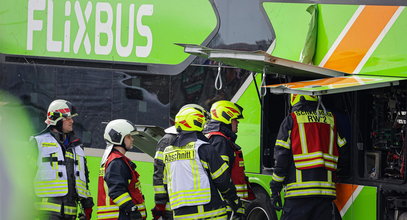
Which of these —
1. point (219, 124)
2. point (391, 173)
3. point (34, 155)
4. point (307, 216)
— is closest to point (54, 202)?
point (34, 155)

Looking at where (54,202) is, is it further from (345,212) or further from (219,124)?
(345,212)

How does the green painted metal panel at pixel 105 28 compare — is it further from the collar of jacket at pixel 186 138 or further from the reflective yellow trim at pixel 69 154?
the collar of jacket at pixel 186 138

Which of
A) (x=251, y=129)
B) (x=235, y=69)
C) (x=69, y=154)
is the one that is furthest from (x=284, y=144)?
(x=69, y=154)

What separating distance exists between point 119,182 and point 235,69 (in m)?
2.51

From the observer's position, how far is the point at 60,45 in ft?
42.2

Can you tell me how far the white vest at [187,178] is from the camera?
8.73m

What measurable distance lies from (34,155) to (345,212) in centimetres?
324

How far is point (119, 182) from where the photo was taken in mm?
9102

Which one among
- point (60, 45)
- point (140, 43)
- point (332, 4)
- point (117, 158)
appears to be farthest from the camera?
point (60, 45)

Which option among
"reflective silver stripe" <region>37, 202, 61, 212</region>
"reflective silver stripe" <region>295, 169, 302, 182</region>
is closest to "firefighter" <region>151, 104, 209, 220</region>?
"reflective silver stripe" <region>37, 202, 61, 212</region>

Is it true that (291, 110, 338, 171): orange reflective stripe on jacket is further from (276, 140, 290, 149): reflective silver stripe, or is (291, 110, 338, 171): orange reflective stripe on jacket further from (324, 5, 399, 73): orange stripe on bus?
(324, 5, 399, 73): orange stripe on bus

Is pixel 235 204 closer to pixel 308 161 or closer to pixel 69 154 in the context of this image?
pixel 308 161

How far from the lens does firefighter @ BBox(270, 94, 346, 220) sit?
380 inches

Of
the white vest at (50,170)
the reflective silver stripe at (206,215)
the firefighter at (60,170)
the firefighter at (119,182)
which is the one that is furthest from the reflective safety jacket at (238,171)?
the white vest at (50,170)
